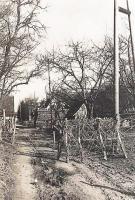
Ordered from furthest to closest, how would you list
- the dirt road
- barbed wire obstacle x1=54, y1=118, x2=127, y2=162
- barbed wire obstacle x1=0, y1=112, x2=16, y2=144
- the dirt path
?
1. barbed wire obstacle x1=0, y1=112, x2=16, y2=144
2. barbed wire obstacle x1=54, y1=118, x2=127, y2=162
3. the dirt road
4. the dirt path

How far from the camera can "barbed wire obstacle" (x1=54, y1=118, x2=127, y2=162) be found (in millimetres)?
20312

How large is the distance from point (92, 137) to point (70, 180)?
6.41 m

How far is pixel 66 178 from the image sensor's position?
1639cm

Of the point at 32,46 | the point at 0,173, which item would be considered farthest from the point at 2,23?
the point at 0,173

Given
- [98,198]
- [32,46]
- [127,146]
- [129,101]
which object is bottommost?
[98,198]

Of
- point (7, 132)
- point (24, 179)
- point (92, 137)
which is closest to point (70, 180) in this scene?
point (24, 179)

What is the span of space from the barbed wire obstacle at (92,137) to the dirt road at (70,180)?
0.89 meters

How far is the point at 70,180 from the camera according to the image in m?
16.1

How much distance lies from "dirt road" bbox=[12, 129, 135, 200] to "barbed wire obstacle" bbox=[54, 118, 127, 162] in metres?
0.89

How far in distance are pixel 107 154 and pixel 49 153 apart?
3205 millimetres

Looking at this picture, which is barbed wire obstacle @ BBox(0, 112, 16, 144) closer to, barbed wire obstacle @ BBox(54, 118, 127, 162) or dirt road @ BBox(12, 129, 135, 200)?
dirt road @ BBox(12, 129, 135, 200)

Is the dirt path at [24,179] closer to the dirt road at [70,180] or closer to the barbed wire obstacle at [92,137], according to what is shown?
the dirt road at [70,180]

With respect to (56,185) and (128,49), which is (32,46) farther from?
(56,185)

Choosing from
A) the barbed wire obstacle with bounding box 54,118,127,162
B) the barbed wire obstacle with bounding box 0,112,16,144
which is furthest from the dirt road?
the barbed wire obstacle with bounding box 0,112,16,144
